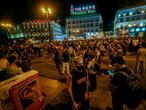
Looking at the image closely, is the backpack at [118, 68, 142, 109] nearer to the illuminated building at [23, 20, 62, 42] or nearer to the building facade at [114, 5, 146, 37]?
the building facade at [114, 5, 146, 37]

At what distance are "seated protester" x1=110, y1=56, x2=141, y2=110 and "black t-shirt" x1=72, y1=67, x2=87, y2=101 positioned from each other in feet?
2.17

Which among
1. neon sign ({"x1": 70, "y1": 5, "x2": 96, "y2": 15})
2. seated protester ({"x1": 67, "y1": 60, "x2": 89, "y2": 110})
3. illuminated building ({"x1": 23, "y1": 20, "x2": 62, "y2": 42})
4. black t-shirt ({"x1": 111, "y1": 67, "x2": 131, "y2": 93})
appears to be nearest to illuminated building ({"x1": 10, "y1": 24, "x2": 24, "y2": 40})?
illuminated building ({"x1": 23, "y1": 20, "x2": 62, "y2": 42})

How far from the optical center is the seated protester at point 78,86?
10.1ft

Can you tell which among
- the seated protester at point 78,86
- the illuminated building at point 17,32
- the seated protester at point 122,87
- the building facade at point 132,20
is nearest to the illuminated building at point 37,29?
the illuminated building at point 17,32

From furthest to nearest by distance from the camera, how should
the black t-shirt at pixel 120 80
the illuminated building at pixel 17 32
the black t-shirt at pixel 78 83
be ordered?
1. the illuminated building at pixel 17 32
2. the black t-shirt at pixel 78 83
3. the black t-shirt at pixel 120 80

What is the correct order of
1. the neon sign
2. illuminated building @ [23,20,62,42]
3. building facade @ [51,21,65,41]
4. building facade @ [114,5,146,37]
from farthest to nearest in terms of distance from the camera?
building facade @ [51,21,65,41], illuminated building @ [23,20,62,42], the neon sign, building facade @ [114,5,146,37]

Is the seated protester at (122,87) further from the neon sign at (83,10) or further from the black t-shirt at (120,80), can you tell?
the neon sign at (83,10)

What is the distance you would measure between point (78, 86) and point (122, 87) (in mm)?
977

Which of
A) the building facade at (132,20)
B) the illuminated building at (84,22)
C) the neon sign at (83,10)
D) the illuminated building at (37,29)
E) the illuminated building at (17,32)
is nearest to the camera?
the building facade at (132,20)

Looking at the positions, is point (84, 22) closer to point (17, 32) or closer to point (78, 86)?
point (17, 32)

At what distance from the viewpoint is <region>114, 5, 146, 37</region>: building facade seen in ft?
225

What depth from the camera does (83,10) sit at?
95.9 metres

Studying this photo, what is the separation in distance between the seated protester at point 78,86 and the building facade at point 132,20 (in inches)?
2646

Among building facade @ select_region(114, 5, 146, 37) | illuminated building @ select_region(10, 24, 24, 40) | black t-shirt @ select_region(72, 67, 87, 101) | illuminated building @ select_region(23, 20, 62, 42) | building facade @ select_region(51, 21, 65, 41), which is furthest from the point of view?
building facade @ select_region(51, 21, 65, 41)
